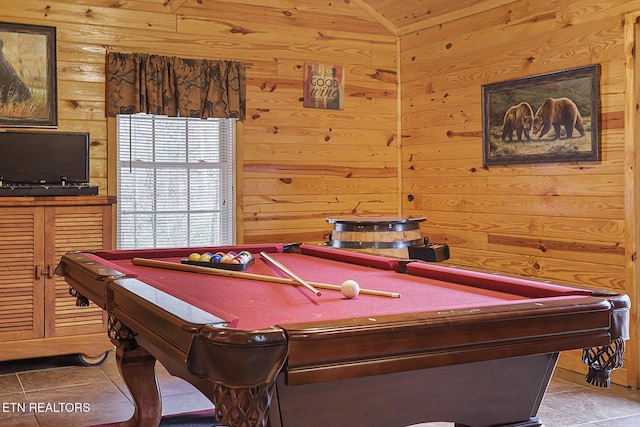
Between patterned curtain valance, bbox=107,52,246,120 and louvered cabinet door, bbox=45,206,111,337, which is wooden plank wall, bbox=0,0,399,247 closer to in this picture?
patterned curtain valance, bbox=107,52,246,120

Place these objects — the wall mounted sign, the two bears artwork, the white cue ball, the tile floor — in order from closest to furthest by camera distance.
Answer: the white cue ball
the tile floor
the two bears artwork
the wall mounted sign

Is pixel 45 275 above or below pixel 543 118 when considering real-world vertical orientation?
below

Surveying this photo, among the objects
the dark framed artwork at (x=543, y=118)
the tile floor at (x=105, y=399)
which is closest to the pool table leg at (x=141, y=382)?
the tile floor at (x=105, y=399)

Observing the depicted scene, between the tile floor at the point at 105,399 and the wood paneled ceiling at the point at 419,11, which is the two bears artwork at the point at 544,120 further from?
the tile floor at the point at 105,399

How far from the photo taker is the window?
521 cm

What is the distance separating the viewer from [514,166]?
4922 millimetres

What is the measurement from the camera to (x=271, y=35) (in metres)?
5.60

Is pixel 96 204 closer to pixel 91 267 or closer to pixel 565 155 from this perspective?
pixel 91 267

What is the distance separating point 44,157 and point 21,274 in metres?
0.88

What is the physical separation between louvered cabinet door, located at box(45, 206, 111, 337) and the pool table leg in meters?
1.59

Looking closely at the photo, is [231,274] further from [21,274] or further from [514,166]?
[514,166]

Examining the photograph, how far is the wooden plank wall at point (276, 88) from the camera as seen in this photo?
4.98 metres

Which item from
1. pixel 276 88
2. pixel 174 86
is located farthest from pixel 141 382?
pixel 276 88

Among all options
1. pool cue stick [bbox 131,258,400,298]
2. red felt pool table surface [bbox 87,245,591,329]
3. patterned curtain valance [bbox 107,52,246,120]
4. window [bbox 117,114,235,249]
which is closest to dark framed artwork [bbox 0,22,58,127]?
patterned curtain valance [bbox 107,52,246,120]
